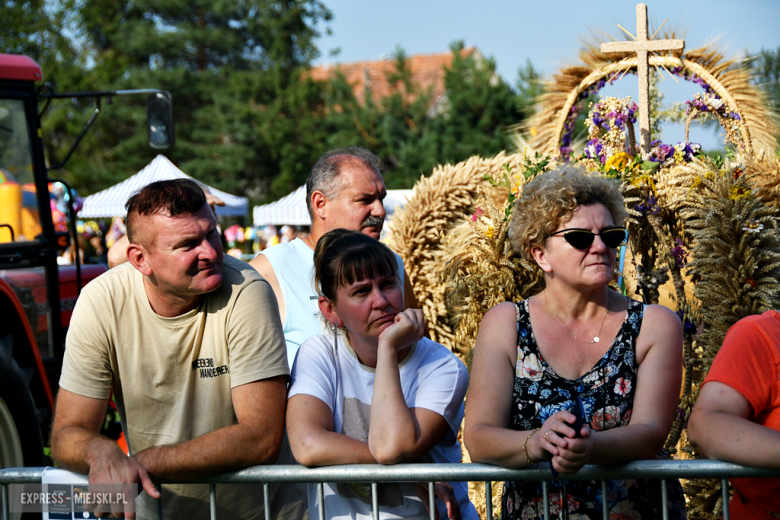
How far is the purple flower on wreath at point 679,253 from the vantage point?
3.48 meters

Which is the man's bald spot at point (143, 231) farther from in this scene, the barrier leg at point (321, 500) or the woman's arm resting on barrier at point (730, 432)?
the woman's arm resting on barrier at point (730, 432)

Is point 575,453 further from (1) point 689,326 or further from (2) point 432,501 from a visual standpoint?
(1) point 689,326

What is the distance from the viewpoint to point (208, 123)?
30.6 m

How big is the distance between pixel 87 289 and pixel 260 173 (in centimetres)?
2733

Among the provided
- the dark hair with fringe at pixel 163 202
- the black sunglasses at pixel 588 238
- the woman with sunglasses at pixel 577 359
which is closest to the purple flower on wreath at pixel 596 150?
the woman with sunglasses at pixel 577 359

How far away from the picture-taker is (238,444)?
6.33 feet

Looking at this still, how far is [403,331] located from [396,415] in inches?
9.3

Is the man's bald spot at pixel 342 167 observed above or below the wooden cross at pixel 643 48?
below

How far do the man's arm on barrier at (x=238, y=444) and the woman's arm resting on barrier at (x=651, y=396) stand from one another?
909 millimetres

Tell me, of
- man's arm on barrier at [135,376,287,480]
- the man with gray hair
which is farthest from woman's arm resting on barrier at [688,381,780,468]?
the man with gray hair

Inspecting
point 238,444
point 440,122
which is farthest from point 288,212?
point 238,444

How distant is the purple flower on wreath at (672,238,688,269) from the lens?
3.48 m

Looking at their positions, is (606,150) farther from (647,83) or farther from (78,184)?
(78,184)

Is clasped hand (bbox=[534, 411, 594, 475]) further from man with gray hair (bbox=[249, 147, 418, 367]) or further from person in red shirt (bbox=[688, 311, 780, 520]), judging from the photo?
man with gray hair (bbox=[249, 147, 418, 367])
